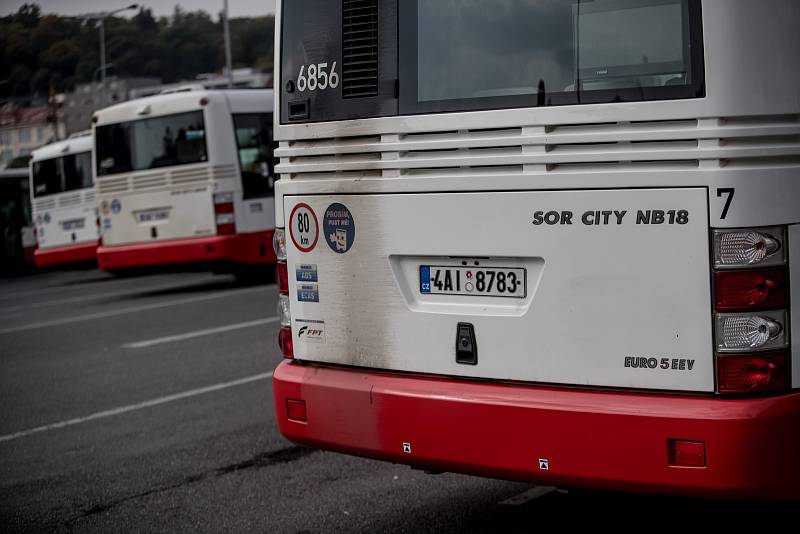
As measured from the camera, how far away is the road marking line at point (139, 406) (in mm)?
7857

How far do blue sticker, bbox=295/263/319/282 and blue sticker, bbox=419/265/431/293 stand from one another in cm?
56

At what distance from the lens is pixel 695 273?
391cm

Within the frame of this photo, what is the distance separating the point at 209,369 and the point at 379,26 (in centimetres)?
550

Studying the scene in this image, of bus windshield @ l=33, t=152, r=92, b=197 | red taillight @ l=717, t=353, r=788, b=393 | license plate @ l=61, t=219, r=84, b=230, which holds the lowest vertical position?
red taillight @ l=717, t=353, r=788, b=393

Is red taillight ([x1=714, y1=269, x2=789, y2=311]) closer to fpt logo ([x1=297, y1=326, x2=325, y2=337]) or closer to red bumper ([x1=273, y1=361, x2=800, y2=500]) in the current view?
red bumper ([x1=273, y1=361, x2=800, y2=500])

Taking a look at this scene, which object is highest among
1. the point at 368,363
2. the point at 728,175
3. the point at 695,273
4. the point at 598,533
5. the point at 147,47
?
the point at 147,47

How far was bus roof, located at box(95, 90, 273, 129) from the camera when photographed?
17328 millimetres

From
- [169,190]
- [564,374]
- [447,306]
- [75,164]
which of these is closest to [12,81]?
[447,306]

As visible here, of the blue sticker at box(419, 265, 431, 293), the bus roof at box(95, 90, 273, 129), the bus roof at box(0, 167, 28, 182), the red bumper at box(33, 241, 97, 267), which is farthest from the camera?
the bus roof at box(0, 167, 28, 182)

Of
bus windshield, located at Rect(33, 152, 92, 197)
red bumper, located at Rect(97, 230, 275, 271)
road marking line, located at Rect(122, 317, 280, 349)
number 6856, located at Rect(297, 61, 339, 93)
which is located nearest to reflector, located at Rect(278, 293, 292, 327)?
number 6856, located at Rect(297, 61, 339, 93)

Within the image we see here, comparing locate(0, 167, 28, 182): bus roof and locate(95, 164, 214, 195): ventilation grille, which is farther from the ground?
locate(0, 167, 28, 182): bus roof

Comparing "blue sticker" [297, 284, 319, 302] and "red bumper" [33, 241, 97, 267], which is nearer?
"blue sticker" [297, 284, 319, 302]

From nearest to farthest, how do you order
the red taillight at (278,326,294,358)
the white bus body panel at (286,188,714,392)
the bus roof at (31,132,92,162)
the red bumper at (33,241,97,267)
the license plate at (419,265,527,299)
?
the white bus body panel at (286,188,714,392) → the license plate at (419,265,527,299) → the red taillight at (278,326,294,358) → the red bumper at (33,241,97,267) → the bus roof at (31,132,92,162)

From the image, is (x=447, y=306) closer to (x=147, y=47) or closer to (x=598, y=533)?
(x=598, y=533)
